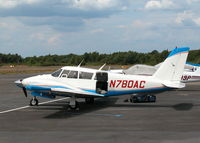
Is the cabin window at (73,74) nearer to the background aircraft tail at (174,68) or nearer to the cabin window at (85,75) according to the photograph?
the cabin window at (85,75)

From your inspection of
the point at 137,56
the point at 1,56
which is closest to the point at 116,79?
the point at 137,56

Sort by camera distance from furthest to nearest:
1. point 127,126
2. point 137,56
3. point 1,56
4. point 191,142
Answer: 1. point 1,56
2. point 137,56
3. point 127,126
4. point 191,142

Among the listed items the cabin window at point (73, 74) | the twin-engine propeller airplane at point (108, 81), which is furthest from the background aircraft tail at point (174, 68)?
the cabin window at point (73, 74)

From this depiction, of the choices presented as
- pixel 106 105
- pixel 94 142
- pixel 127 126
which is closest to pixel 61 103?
pixel 106 105

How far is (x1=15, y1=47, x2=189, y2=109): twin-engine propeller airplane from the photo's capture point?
13.8 metres

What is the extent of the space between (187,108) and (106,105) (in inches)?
170

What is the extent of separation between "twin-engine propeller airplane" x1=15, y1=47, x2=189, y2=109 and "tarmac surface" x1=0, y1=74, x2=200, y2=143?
0.89 m

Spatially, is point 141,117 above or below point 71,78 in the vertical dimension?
below

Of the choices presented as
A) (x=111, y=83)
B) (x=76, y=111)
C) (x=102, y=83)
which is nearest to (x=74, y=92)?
(x=76, y=111)

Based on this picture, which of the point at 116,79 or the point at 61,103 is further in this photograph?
the point at 61,103

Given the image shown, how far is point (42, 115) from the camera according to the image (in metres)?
12.9

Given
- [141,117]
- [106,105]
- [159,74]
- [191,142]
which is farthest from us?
[106,105]

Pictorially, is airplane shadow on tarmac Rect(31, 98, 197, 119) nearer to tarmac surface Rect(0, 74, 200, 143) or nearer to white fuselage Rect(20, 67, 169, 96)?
tarmac surface Rect(0, 74, 200, 143)

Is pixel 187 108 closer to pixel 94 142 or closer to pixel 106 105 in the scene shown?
pixel 106 105
